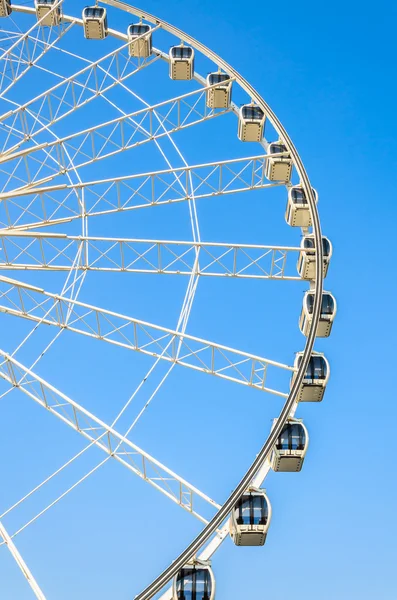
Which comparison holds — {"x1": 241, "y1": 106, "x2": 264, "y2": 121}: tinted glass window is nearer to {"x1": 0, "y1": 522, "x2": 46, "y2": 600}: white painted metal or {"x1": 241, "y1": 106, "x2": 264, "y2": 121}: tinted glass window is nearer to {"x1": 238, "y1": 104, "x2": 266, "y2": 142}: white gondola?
{"x1": 238, "y1": 104, "x2": 266, "y2": 142}: white gondola

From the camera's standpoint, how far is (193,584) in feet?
52.1

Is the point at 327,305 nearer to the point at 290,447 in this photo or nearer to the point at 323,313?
the point at 323,313

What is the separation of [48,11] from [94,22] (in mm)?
2092

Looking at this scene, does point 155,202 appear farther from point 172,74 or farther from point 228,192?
point 172,74

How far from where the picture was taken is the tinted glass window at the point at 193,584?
15.8 metres

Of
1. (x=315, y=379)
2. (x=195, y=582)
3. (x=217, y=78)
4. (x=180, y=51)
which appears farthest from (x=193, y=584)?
(x=180, y=51)

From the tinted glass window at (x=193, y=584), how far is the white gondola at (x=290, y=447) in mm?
3867

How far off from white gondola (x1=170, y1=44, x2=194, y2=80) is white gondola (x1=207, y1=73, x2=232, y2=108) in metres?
1.22

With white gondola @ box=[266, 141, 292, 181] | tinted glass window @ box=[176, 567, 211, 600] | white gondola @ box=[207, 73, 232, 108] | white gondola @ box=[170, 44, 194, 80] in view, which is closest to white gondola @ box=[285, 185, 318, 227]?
white gondola @ box=[266, 141, 292, 181]

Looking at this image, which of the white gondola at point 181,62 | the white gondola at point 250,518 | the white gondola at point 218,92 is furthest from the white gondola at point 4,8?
the white gondola at point 250,518

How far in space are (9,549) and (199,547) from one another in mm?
4245

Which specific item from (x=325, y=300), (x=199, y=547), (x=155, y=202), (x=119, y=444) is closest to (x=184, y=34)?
(x=155, y=202)

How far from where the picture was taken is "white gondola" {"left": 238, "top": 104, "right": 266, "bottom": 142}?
2669cm

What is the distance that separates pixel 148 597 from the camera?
49.8 ft
